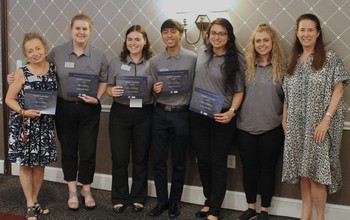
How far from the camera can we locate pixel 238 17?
297 cm

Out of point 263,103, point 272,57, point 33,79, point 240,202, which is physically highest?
point 272,57

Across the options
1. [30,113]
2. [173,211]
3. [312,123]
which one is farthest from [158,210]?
[312,123]

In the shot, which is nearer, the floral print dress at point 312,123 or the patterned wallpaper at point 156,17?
the floral print dress at point 312,123

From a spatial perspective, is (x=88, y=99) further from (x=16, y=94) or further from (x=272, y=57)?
(x=272, y=57)

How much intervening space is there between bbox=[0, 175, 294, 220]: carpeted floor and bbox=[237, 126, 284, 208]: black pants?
31cm

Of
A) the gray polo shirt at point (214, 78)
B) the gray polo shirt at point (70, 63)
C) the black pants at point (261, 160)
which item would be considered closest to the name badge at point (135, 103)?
the gray polo shirt at point (70, 63)

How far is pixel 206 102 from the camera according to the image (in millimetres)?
2631

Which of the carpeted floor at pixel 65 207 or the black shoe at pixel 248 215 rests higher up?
the black shoe at pixel 248 215

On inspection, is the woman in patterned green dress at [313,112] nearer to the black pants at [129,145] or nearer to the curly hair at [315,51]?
the curly hair at [315,51]

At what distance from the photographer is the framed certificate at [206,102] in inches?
103

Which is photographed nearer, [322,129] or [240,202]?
[322,129]

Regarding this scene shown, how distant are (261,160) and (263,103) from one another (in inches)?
17.6

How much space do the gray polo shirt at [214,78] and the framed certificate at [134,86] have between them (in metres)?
0.42

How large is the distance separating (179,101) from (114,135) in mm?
628
